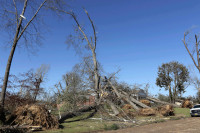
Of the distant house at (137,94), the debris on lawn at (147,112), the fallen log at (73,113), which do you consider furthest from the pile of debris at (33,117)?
the distant house at (137,94)


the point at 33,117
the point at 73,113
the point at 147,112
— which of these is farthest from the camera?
the point at 147,112

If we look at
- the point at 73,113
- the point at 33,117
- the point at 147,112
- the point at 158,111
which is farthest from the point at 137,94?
the point at 33,117

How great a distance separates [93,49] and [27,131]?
1138cm

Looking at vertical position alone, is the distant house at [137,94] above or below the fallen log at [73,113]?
above

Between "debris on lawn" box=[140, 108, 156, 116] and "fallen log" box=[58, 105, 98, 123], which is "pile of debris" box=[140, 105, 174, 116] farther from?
"fallen log" box=[58, 105, 98, 123]

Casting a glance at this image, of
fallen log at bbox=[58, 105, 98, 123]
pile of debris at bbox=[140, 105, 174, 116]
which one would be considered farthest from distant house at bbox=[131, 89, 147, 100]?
fallen log at bbox=[58, 105, 98, 123]

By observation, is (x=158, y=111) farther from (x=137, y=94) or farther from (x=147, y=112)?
(x=137, y=94)

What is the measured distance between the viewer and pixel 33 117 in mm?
7355

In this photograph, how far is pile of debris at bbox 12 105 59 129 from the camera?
7.17m

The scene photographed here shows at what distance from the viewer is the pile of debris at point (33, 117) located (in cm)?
717

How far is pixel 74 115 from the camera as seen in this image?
437 inches

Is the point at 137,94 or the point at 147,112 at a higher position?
the point at 137,94

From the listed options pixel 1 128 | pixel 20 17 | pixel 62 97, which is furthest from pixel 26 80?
pixel 1 128

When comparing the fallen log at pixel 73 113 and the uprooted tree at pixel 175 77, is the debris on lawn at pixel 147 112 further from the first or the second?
the uprooted tree at pixel 175 77
